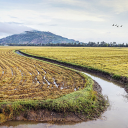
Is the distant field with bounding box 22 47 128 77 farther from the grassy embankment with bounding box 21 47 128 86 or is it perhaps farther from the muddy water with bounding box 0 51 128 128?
the muddy water with bounding box 0 51 128 128

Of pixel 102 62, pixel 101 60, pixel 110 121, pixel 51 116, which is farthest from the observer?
pixel 101 60

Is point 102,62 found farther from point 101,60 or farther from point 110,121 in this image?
point 110,121

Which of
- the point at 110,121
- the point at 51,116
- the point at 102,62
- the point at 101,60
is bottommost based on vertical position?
the point at 110,121

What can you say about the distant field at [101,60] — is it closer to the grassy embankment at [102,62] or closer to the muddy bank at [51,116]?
the grassy embankment at [102,62]

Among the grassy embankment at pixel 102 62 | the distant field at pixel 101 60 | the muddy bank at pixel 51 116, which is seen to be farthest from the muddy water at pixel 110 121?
the distant field at pixel 101 60

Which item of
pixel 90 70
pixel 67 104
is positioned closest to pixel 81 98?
pixel 67 104

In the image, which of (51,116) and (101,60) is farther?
(101,60)

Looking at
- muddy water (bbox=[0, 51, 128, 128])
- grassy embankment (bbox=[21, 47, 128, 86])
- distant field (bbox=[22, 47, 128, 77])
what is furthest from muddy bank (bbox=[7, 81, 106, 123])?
distant field (bbox=[22, 47, 128, 77])

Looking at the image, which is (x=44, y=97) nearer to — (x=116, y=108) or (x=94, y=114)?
(x=94, y=114)

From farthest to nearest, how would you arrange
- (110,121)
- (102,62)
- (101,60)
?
(101,60), (102,62), (110,121)

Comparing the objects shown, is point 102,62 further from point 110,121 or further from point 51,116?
point 51,116

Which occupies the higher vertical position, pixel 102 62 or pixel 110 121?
pixel 102 62

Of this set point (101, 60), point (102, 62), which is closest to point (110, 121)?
point (102, 62)

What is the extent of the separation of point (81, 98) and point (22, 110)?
476 cm
